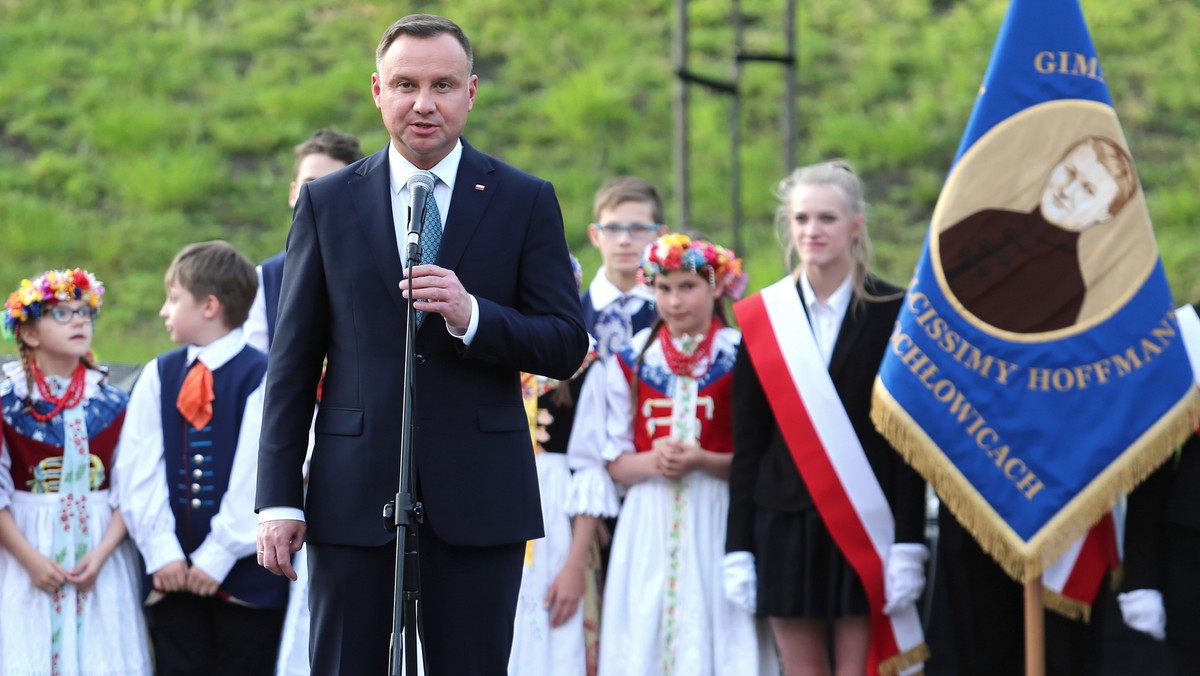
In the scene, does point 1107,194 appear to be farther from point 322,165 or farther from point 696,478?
point 322,165

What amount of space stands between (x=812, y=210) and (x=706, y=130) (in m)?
7.28

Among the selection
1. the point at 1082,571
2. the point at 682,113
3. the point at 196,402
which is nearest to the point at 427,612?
the point at 196,402

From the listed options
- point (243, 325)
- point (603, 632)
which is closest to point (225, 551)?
point (243, 325)

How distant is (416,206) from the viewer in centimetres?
238

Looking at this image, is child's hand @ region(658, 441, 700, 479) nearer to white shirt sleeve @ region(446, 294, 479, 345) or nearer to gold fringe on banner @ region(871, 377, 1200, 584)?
gold fringe on banner @ region(871, 377, 1200, 584)

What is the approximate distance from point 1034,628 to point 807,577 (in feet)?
2.04

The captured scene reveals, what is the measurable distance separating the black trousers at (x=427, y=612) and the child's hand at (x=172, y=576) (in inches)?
71.7

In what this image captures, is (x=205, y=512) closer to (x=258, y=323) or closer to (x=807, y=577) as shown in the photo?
(x=258, y=323)

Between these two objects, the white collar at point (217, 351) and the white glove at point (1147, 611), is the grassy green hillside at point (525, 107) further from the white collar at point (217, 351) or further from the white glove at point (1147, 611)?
the white glove at point (1147, 611)

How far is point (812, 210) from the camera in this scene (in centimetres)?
425

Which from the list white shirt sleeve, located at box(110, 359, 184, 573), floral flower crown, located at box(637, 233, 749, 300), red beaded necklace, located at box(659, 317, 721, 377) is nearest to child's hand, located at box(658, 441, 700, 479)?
red beaded necklace, located at box(659, 317, 721, 377)

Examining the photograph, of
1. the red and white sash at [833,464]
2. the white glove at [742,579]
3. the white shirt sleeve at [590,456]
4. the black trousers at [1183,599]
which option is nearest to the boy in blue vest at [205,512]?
the white shirt sleeve at [590,456]

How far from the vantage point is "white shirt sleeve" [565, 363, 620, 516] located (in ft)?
14.6

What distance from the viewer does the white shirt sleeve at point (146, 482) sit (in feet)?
14.1
